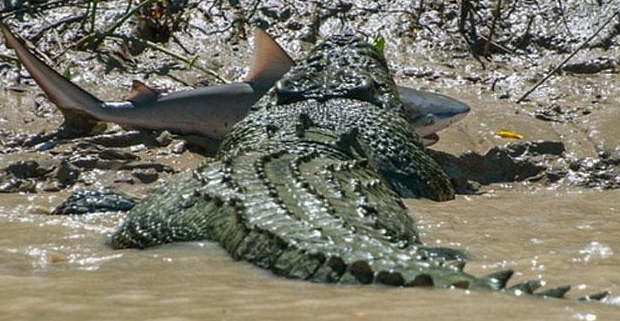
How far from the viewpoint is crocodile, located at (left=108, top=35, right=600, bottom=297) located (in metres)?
3.35

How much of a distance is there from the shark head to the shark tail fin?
1814 millimetres

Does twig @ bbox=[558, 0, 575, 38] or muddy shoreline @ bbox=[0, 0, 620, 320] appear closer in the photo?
muddy shoreline @ bbox=[0, 0, 620, 320]

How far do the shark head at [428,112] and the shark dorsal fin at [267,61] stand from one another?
708 millimetres

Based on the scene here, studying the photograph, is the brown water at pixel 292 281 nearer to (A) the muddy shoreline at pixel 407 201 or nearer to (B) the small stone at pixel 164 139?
(A) the muddy shoreline at pixel 407 201

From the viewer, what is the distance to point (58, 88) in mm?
6980

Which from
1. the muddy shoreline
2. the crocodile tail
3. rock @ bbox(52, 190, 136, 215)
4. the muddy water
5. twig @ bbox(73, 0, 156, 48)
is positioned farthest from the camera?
twig @ bbox(73, 0, 156, 48)

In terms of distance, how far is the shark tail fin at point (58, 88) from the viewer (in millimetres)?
6906

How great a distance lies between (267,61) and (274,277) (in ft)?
12.3

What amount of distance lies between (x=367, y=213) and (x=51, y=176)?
2.98 m

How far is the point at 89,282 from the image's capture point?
3322 millimetres

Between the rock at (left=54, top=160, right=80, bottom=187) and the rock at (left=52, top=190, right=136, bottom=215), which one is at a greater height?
the rock at (left=52, top=190, right=136, bottom=215)

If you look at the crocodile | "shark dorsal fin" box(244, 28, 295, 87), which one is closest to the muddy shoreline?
the crocodile

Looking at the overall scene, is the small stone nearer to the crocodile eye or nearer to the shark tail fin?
the shark tail fin

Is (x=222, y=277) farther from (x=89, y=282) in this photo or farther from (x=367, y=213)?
(x=367, y=213)
